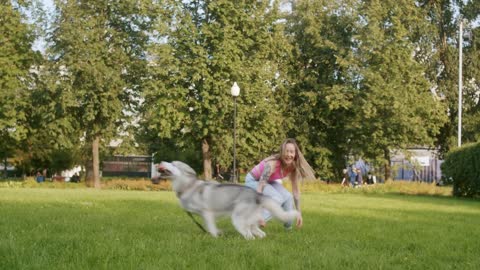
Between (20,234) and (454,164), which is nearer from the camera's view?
→ (20,234)

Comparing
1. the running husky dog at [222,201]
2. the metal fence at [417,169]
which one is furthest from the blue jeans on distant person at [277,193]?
the metal fence at [417,169]

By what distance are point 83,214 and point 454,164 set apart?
776 inches

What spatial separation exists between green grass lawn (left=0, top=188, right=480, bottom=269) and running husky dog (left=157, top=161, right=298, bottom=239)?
27cm

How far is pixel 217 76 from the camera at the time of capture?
3484cm

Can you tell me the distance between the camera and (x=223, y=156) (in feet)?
122

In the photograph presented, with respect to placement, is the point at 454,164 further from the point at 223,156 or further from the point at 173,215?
the point at 173,215

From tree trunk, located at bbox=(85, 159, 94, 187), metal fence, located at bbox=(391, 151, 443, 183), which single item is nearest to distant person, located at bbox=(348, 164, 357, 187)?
metal fence, located at bbox=(391, 151, 443, 183)

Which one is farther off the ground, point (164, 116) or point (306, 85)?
point (306, 85)

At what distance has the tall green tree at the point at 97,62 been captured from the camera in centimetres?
3544

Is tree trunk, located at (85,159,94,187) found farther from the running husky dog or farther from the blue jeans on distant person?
the running husky dog

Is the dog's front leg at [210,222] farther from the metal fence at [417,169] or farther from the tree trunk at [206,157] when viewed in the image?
the metal fence at [417,169]

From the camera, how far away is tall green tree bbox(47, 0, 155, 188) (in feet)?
116

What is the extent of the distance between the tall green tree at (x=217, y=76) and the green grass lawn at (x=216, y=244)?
22326mm

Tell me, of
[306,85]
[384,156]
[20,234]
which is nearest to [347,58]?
[306,85]
